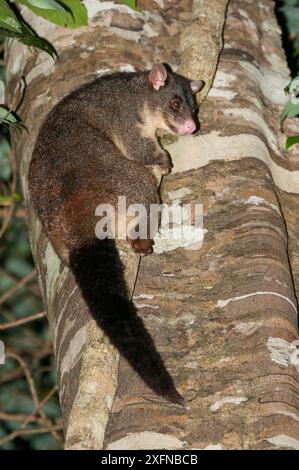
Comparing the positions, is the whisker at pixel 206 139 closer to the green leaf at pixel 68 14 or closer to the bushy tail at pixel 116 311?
the bushy tail at pixel 116 311

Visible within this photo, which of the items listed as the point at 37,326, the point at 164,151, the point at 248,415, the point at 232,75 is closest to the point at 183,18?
the point at 232,75

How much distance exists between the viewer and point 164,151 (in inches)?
155

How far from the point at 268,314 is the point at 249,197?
0.78 metres

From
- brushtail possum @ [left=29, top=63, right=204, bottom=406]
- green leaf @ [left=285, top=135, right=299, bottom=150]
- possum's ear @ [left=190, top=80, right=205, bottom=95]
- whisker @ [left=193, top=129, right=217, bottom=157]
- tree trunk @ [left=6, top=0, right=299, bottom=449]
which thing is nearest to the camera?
tree trunk @ [left=6, top=0, right=299, bottom=449]

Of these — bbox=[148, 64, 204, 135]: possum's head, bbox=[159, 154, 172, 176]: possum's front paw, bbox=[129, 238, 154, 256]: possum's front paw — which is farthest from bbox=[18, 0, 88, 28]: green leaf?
bbox=[129, 238, 154, 256]: possum's front paw

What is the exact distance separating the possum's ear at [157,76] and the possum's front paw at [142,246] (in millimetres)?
1275

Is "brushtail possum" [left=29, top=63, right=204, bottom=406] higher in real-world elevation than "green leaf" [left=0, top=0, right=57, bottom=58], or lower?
lower

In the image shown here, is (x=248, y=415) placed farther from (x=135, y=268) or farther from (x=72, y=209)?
(x=72, y=209)

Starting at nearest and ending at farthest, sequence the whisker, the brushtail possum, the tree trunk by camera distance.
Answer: the tree trunk
the brushtail possum
the whisker

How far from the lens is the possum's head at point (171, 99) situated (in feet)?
13.3

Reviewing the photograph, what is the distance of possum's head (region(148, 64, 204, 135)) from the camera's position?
13.3ft

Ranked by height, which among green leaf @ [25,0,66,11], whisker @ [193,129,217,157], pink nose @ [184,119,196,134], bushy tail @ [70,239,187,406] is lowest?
bushy tail @ [70,239,187,406]

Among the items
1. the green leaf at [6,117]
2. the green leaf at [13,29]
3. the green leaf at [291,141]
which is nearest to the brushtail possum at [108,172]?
the green leaf at [6,117]

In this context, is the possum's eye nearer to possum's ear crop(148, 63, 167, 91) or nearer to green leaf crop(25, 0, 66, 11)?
possum's ear crop(148, 63, 167, 91)
